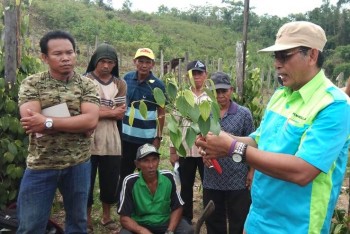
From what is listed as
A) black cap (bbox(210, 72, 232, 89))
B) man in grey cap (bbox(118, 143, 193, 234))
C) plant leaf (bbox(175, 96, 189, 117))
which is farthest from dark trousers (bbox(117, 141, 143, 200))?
plant leaf (bbox(175, 96, 189, 117))

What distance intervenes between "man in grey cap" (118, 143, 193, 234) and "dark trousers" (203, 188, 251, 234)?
221mm

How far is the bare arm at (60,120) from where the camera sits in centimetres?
245

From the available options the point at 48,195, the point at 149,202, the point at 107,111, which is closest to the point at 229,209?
the point at 149,202

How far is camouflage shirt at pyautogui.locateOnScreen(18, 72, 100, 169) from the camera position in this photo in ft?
8.43

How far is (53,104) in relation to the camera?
258cm

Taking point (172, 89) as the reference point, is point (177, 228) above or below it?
below

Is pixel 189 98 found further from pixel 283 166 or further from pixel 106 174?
pixel 106 174

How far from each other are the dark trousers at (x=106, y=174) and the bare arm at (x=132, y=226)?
1.72 ft

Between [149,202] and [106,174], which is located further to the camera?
[106,174]

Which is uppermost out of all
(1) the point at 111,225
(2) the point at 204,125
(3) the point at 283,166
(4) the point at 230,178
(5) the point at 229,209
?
(2) the point at 204,125

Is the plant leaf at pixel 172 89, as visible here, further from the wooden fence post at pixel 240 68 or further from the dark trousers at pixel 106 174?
the wooden fence post at pixel 240 68

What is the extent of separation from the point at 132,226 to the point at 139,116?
106 cm

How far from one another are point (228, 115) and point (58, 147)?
1.31 metres

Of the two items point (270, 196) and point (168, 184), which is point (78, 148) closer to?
point (168, 184)
